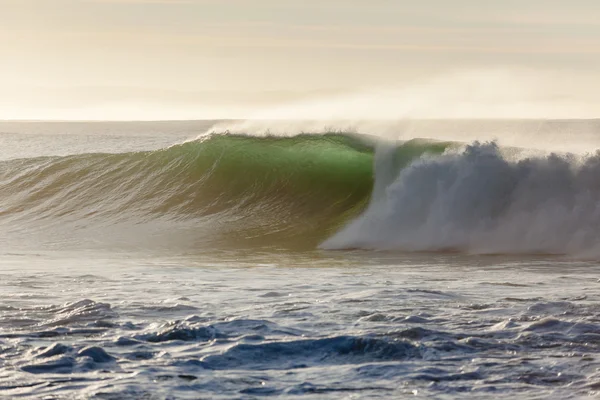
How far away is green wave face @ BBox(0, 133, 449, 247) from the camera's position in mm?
18344

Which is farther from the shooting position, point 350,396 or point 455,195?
point 455,195

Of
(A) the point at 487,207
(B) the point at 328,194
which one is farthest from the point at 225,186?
(A) the point at 487,207

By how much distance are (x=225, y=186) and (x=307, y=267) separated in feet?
28.3

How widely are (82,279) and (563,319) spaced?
5362 millimetres

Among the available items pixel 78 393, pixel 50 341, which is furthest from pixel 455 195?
pixel 78 393

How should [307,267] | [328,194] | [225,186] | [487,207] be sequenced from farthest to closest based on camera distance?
[225,186] < [328,194] < [487,207] < [307,267]

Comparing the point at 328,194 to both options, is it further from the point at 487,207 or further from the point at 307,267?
the point at 307,267

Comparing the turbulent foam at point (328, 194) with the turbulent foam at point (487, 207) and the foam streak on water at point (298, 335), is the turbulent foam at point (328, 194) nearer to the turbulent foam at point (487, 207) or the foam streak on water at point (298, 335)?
the turbulent foam at point (487, 207)

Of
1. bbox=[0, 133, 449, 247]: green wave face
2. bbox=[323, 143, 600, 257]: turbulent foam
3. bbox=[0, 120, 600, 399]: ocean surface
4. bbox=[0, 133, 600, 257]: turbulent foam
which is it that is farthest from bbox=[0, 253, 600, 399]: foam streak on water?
bbox=[0, 133, 449, 247]: green wave face

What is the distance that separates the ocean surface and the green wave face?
6 centimetres

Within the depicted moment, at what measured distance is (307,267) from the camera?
12.2 metres

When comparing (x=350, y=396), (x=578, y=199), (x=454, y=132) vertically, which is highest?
(x=454, y=132)

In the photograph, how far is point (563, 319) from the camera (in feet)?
25.1

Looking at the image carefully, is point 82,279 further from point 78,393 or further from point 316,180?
point 316,180
